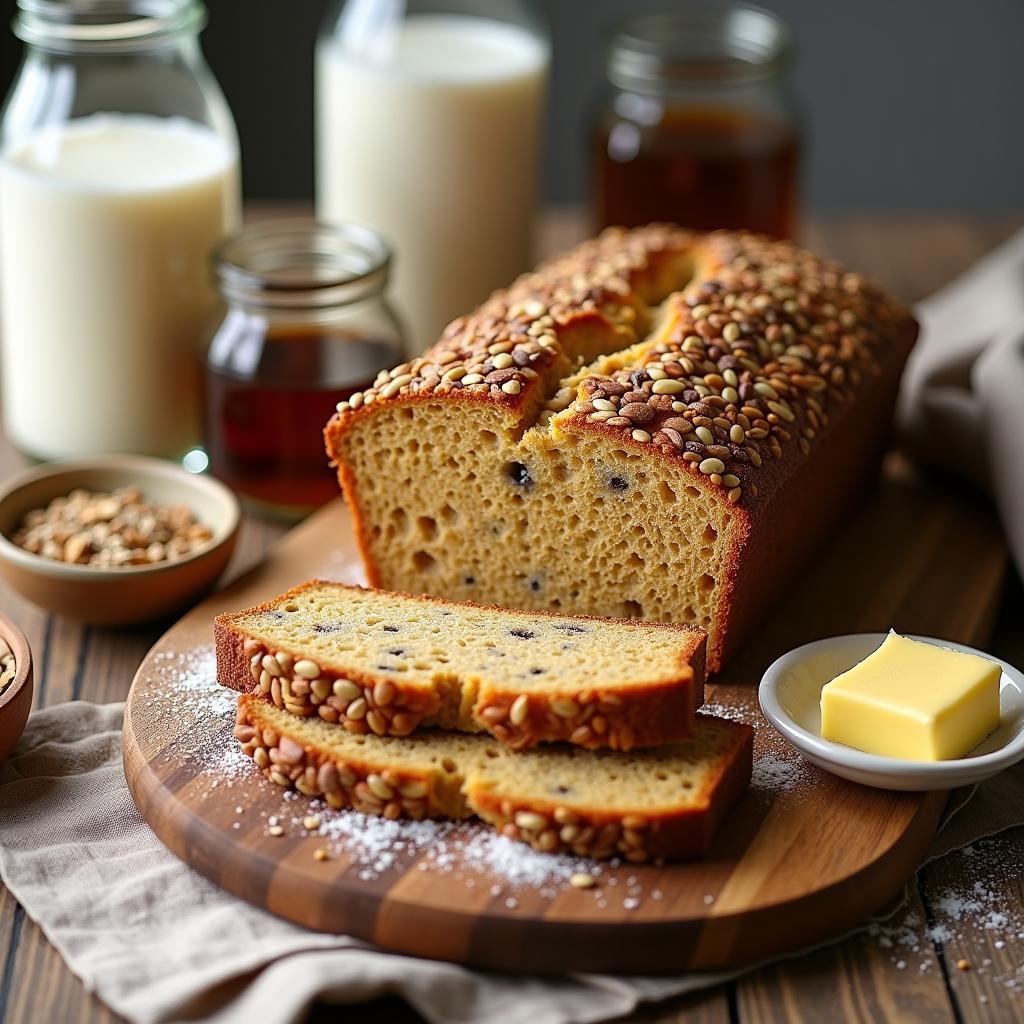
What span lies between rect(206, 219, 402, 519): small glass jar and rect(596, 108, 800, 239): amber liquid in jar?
3.47 ft

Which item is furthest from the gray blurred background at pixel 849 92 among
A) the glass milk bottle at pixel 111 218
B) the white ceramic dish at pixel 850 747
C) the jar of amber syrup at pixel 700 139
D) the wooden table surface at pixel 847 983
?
the wooden table surface at pixel 847 983

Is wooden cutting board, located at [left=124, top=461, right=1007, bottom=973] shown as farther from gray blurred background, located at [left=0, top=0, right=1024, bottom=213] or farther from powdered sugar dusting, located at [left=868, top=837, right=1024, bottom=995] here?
gray blurred background, located at [left=0, top=0, right=1024, bottom=213]

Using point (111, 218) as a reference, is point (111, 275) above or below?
below

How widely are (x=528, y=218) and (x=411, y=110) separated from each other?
50cm

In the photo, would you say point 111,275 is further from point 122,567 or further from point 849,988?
point 849,988

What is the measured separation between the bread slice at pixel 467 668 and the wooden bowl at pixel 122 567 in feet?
1.35

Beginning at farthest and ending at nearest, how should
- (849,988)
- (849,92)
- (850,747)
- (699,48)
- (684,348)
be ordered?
1. (849,92)
2. (699,48)
3. (684,348)
4. (850,747)
5. (849,988)

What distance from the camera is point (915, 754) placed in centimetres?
255

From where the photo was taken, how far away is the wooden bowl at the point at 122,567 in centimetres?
316

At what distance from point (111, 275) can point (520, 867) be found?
1.99 m

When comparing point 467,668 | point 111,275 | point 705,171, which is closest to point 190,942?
point 467,668

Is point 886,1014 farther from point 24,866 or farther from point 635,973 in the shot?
point 24,866

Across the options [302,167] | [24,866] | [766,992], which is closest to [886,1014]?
[766,992]

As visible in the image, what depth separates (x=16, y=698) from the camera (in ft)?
8.79
